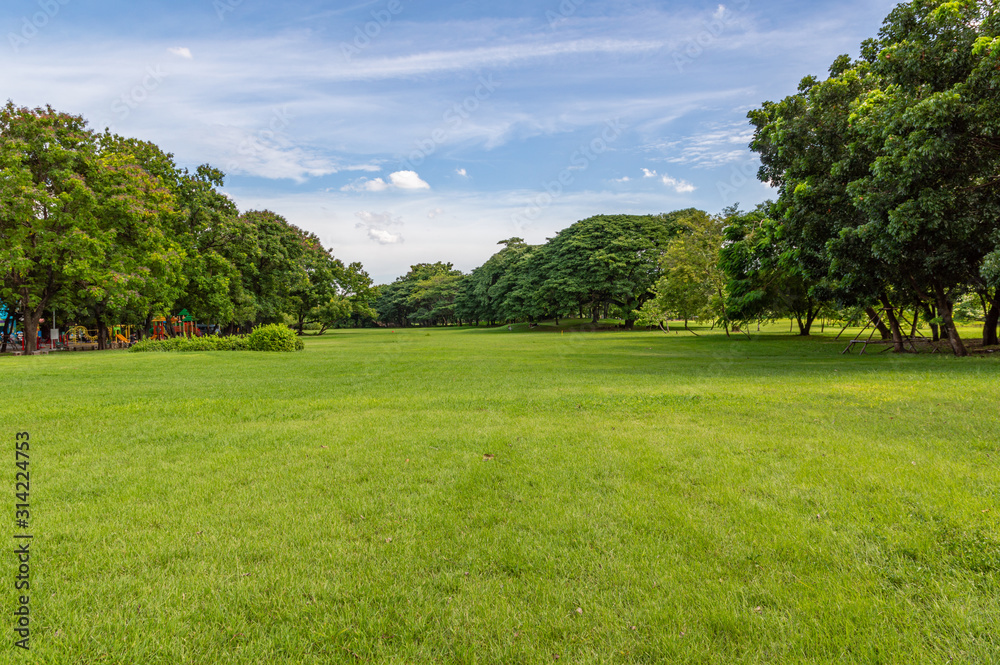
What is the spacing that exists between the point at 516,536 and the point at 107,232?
28.1 m

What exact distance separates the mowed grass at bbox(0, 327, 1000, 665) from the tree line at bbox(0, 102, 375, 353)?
61.7 feet

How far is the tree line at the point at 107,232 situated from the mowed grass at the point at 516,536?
18.8m

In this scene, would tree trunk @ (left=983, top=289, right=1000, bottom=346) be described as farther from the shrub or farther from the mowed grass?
the shrub

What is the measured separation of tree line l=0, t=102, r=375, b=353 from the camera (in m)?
21.7

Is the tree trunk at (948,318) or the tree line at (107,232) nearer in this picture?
the tree trunk at (948,318)

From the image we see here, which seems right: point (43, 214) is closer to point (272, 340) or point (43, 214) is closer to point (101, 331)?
point (101, 331)

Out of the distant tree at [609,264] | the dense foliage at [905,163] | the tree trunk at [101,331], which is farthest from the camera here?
the distant tree at [609,264]

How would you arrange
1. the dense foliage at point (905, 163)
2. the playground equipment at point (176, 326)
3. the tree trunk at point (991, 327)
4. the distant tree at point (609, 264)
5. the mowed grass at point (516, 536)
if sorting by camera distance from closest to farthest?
1. the mowed grass at point (516, 536)
2. the dense foliage at point (905, 163)
3. the tree trunk at point (991, 327)
4. the playground equipment at point (176, 326)
5. the distant tree at point (609, 264)

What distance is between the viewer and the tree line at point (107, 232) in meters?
21.7

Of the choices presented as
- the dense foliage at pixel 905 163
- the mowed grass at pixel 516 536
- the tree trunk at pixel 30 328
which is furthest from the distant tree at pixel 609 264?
the mowed grass at pixel 516 536

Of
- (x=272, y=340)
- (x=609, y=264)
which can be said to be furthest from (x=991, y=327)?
(x=272, y=340)

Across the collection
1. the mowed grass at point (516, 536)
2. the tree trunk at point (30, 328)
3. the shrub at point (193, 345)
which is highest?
the tree trunk at point (30, 328)

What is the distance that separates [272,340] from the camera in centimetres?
2561

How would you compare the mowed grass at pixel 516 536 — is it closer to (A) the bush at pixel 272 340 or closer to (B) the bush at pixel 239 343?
(A) the bush at pixel 272 340
